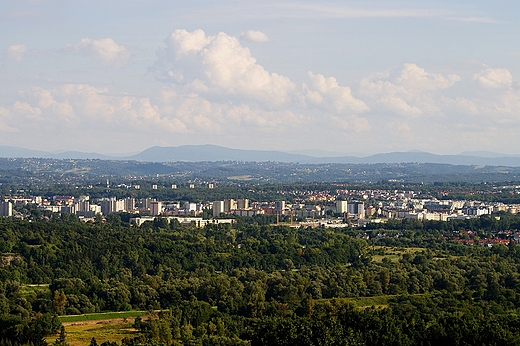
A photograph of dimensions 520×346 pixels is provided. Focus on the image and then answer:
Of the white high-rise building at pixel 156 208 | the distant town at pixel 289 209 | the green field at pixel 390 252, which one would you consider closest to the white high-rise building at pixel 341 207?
the distant town at pixel 289 209

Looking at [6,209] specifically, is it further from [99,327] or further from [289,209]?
[99,327]

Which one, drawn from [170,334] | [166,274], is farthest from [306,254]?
[170,334]

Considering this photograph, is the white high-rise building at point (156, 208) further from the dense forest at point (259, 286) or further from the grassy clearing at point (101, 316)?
the grassy clearing at point (101, 316)

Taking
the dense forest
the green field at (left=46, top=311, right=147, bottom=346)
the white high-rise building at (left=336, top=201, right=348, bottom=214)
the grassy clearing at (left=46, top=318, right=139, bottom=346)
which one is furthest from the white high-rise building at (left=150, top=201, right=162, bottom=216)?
the grassy clearing at (left=46, top=318, right=139, bottom=346)

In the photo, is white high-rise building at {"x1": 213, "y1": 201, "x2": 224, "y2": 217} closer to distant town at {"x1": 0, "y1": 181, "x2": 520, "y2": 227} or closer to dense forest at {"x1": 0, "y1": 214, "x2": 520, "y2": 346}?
distant town at {"x1": 0, "y1": 181, "x2": 520, "y2": 227}

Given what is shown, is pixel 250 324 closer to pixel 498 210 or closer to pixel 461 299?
pixel 461 299
